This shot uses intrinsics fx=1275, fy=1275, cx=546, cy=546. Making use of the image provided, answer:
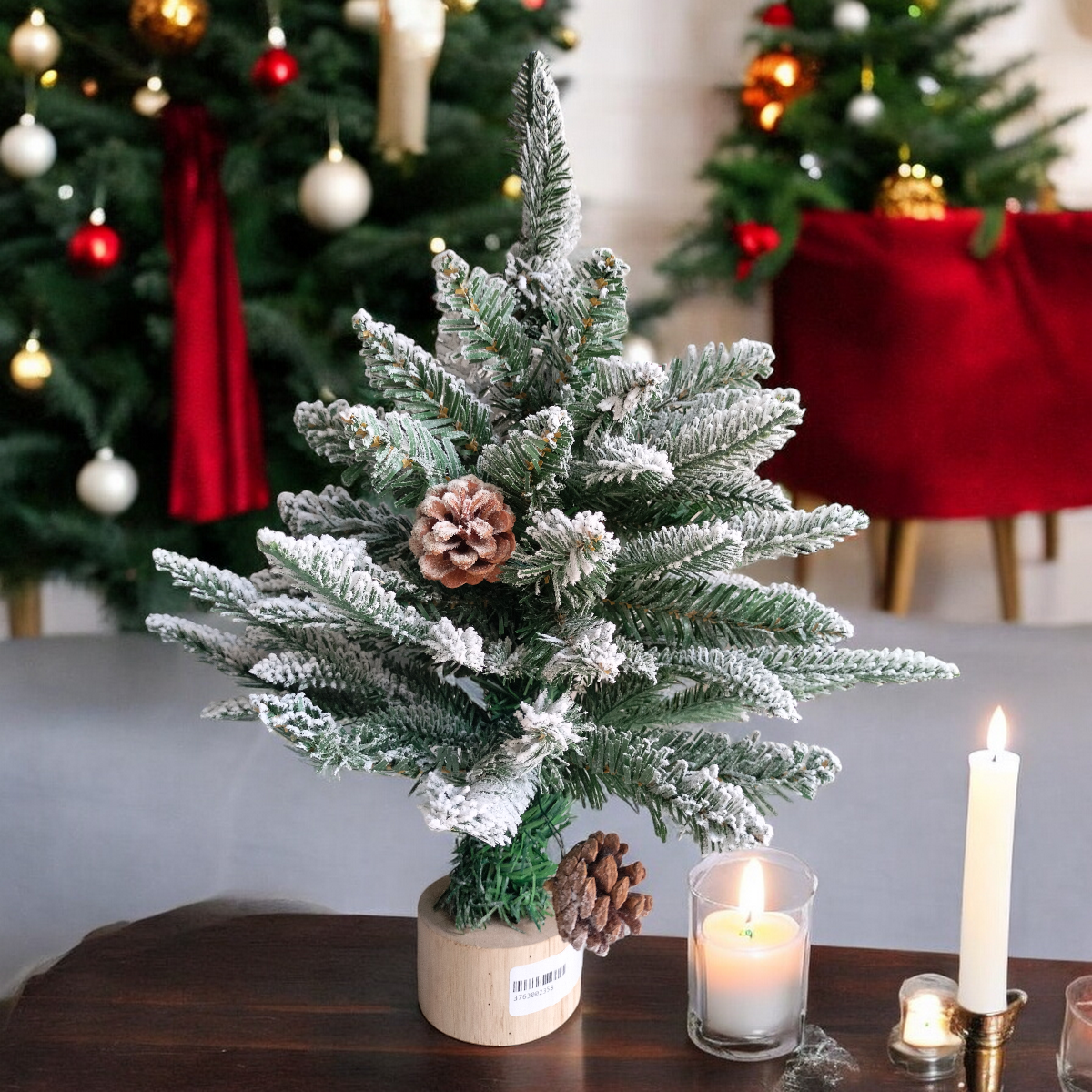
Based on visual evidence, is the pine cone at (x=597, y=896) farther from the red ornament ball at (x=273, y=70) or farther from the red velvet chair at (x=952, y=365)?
the red velvet chair at (x=952, y=365)

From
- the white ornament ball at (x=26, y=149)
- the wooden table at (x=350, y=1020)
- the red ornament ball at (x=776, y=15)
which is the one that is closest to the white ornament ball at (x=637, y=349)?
the red ornament ball at (x=776, y=15)

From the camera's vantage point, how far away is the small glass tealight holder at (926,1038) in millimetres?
592

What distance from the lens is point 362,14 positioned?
5.97 ft

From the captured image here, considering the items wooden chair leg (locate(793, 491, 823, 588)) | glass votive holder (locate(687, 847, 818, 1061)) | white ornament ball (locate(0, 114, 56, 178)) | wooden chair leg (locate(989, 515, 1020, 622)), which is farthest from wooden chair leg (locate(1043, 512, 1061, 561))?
glass votive holder (locate(687, 847, 818, 1061))

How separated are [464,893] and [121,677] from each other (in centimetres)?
74

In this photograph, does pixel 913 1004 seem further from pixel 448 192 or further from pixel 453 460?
pixel 448 192

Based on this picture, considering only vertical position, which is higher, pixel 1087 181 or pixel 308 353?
pixel 1087 181

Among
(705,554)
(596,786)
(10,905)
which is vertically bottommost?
(10,905)

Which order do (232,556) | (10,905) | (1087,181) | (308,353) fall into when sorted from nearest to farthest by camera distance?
(10,905), (308,353), (232,556), (1087,181)

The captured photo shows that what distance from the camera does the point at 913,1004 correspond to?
0.61 metres

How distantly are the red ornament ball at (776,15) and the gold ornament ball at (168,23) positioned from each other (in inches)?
46.0

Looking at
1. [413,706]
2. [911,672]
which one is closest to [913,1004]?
[911,672]

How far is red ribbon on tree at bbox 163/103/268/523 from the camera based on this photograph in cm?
182

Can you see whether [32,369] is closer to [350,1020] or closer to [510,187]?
[510,187]
